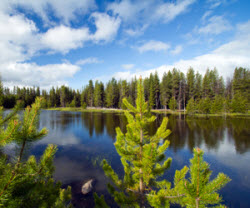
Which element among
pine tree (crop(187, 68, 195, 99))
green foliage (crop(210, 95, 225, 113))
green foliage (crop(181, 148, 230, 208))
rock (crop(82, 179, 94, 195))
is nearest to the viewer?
green foliage (crop(181, 148, 230, 208))

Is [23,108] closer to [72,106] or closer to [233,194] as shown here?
[233,194]

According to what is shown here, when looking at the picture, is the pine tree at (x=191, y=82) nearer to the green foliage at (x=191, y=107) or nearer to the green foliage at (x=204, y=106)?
the green foliage at (x=204, y=106)

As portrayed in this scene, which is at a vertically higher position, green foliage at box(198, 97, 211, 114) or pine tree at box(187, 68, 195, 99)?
pine tree at box(187, 68, 195, 99)

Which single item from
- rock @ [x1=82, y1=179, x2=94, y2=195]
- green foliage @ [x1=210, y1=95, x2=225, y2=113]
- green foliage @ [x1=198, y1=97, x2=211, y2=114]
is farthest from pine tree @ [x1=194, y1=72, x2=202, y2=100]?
rock @ [x1=82, y1=179, x2=94, y2=195]

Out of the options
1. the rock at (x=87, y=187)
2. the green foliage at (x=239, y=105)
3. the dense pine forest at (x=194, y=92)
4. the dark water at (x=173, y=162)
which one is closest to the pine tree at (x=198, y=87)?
the dense pine forest at (x=194, y=92)

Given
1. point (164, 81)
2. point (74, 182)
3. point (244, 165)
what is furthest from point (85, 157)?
point (164, 81)

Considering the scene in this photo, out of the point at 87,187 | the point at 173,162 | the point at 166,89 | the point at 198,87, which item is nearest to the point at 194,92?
the point at 198,87

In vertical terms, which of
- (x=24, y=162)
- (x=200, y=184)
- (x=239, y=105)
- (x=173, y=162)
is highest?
(x=239, y=105)

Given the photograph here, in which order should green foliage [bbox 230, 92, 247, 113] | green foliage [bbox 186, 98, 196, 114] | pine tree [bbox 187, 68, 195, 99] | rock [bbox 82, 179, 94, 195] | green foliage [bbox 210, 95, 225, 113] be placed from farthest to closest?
1. pine tree [bbox 187, 68, 195, 99]
2. green foliage [bbox 210, 95, 225, 113]
3. green foliage [bbox 186, 98, 196, 114]
4. green foliage [bbox 230, 92, 247, 113]
5. rock [bbox 82, 179, 94, 195]

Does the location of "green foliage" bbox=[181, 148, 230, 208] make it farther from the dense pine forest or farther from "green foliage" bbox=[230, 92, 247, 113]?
"green foliage" bbox=[230, 92, 247, 113]

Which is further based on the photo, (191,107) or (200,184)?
(191,107)

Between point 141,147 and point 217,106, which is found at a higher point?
point 217,106

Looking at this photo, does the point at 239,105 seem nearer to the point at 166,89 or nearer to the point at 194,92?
the point at 194,92

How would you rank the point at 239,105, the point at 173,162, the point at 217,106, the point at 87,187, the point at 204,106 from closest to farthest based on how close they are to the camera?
the point at 87,187, the point at 173,162, the point at 239,105, the point at 204,106, the point at 217,106
